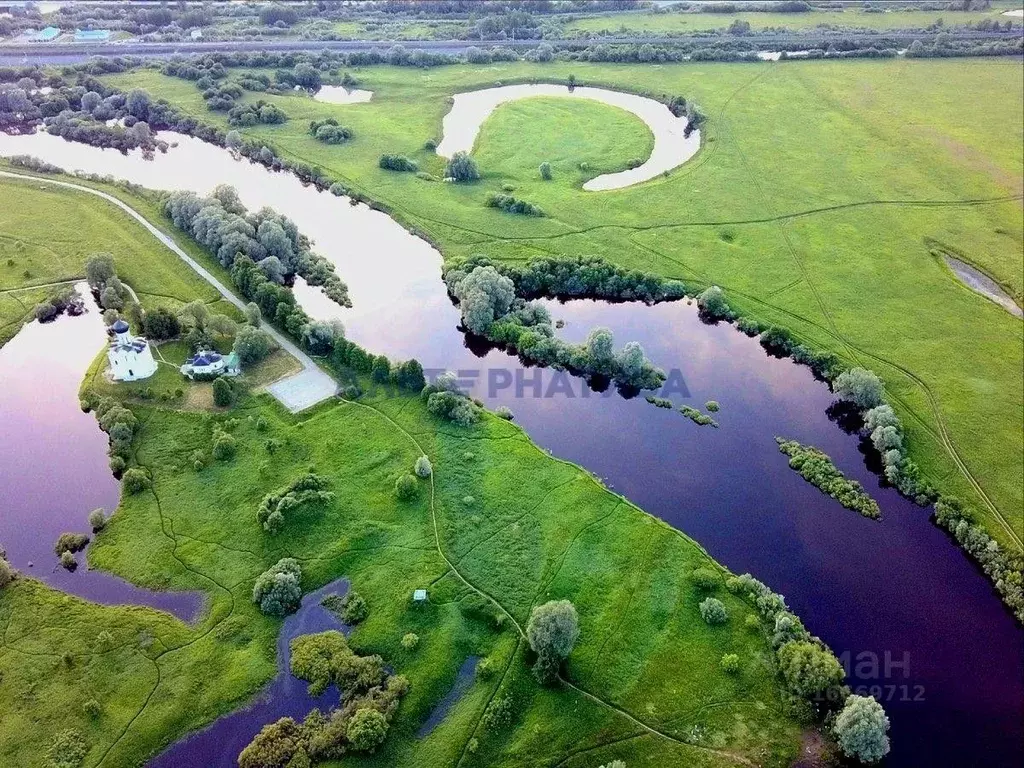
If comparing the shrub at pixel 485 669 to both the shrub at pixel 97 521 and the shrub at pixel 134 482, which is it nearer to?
the shrub at pixel 97 521

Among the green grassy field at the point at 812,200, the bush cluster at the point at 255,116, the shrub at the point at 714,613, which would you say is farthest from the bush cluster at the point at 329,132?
the shrub at the point at 714,613

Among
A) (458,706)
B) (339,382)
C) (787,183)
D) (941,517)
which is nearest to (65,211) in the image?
(339,382)

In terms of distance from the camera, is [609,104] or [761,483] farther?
[609,104]

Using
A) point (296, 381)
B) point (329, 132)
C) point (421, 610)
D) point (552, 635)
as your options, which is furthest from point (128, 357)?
point (329, 132)

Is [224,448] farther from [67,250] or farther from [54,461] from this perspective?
[67,250]

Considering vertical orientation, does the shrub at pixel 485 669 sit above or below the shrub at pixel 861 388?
below
